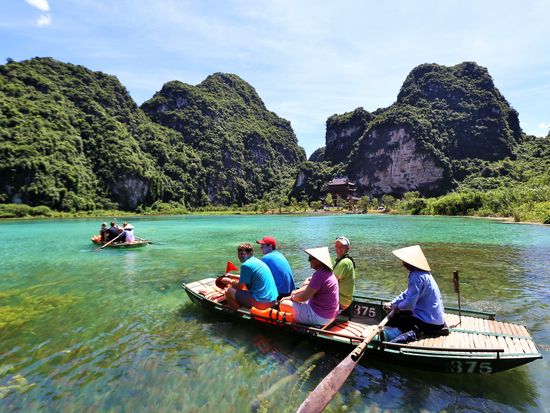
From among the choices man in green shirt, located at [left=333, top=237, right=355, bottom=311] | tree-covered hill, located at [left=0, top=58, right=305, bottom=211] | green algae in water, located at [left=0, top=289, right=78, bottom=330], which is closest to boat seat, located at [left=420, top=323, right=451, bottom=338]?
man in green shirt, located at [left=333, top=237, right=355, bottom=311]

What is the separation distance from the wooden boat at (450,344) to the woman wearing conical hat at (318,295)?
0.24 m

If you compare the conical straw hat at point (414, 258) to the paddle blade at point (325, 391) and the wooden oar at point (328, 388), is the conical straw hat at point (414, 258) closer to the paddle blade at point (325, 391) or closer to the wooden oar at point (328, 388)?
the wooden oar at point (328, 388)

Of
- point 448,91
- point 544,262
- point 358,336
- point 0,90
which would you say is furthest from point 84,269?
point 448,91

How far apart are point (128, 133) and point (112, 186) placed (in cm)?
3970

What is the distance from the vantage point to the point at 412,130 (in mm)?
162125

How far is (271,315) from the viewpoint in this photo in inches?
316

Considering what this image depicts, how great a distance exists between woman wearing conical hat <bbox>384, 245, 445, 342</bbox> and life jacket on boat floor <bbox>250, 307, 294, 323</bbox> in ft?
7.51

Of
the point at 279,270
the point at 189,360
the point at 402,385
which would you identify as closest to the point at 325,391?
the point at 402,385

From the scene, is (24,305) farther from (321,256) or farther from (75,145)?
(75,145)

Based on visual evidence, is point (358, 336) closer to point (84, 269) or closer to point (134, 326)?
point (134, 326)

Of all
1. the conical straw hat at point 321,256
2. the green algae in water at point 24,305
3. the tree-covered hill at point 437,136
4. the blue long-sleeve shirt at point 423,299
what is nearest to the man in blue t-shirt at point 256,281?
the conical straw hat at point 321,256

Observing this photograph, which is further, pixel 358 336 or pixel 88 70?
pixel 88 70

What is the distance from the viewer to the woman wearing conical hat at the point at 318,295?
23.7 feet

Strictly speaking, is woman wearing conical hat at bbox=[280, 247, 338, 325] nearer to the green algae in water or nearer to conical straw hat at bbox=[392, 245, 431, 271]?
conical straw hat at bbox=[392, 245, 431, 271]
